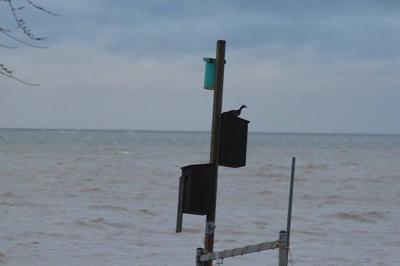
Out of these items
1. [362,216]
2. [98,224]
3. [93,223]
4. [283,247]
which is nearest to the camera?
[283,247]

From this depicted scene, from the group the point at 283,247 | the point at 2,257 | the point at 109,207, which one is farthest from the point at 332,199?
the point at 283,247

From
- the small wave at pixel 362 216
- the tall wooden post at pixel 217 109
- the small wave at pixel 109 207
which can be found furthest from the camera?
the small wave at pixel 109 207

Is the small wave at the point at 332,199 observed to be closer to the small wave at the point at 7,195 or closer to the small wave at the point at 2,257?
the small wave at the point at 7,195

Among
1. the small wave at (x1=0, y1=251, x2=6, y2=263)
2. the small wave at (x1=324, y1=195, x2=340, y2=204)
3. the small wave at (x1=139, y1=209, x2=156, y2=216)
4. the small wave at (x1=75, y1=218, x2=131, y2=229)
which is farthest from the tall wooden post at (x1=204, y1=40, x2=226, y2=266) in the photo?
the small wave at (x1=324, y1=195, x2=340, y2=204)

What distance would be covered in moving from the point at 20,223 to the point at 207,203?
12002mm

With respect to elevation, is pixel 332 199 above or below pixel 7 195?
above

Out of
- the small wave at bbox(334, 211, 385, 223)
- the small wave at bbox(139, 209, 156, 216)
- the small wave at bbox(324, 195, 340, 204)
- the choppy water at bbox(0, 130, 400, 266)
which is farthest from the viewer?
the small wave at bbox(324, 195, 340, 204)

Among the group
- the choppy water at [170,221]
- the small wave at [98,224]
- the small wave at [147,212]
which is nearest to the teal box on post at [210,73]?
the choppy water at [170,221]

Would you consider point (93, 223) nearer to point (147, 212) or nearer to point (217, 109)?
point (147, 212)

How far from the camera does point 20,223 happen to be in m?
18.7

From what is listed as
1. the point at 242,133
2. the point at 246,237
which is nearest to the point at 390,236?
the point at 246,237

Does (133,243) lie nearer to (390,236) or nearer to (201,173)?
(390,236)

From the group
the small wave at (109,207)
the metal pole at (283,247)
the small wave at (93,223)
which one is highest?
the metal pole at (283,247)

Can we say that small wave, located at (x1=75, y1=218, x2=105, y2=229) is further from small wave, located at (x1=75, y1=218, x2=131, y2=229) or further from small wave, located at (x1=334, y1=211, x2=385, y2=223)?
small wave, located at (x1=334, y1=211, x2=385, y2=223)
